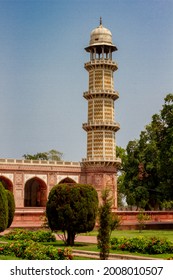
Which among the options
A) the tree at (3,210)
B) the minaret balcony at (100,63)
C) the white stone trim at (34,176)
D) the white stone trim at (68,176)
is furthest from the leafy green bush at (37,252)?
the minaret balcony at (100,63)

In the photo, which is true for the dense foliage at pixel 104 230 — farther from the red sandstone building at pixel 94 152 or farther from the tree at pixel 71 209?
the red sandstone building at pixel 94 152

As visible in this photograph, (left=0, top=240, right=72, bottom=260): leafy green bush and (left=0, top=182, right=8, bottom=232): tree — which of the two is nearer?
(left=0, top=240, right=72, bottom=260): leafy green bush

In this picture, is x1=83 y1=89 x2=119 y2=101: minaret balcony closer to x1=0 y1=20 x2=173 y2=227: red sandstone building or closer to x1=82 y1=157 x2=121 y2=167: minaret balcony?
x1=0 y1=20 x2=173 y2=227: red sandstone building

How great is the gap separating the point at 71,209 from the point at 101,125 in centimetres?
2435

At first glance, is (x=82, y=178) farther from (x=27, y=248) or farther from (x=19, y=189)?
(x=27, y=248)

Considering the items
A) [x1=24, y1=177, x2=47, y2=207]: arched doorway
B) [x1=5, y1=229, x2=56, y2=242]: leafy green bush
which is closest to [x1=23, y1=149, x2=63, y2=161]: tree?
[x1=24, y1=177, x2=47, y2=207]: arched doorway

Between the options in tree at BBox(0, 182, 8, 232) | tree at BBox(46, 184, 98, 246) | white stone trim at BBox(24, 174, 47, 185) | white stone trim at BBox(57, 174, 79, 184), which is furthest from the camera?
white stone trim at BBox(57, 174, 79, 184)

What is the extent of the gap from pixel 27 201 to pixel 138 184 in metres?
10.3

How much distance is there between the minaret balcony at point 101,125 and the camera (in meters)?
43.0

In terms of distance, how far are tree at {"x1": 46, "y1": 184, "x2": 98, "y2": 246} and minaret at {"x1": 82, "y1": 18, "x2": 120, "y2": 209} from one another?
929 inches

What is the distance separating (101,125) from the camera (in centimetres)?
4291

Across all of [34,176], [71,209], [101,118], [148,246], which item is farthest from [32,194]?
[148,246]

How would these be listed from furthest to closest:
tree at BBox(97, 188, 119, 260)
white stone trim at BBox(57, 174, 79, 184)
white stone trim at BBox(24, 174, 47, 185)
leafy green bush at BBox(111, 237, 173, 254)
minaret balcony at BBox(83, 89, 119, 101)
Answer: white stone trim at BBox(57, 174, 79, 184) < white stone trim at BBox(24, 174, 47, 185) < minaret balcony at BBox(83, 89, 119, 101) < leafy green bush at BBox(111, 237, 173, 254) < tree at BBox(97, 188, 119, 260)

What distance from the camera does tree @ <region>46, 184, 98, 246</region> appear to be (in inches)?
742
